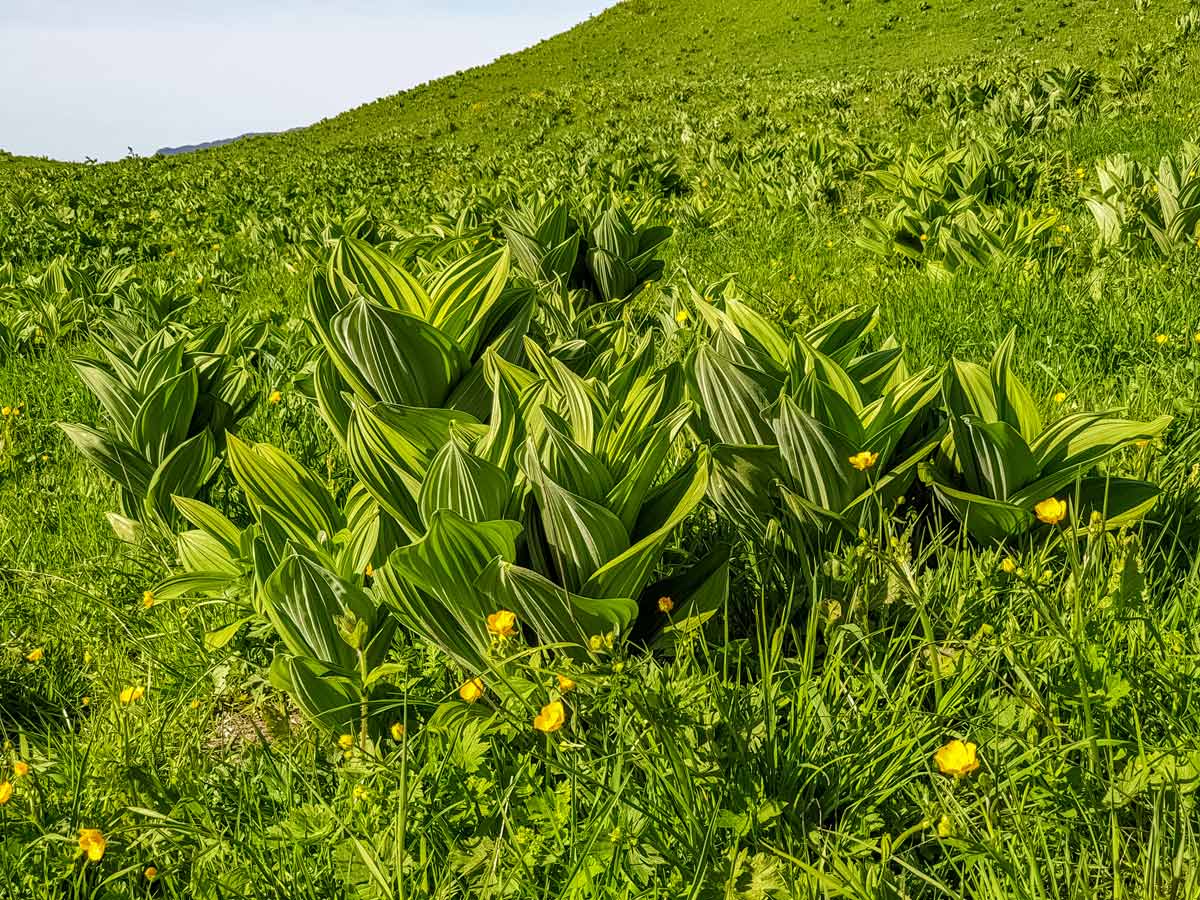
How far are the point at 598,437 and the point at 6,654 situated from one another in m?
1.81

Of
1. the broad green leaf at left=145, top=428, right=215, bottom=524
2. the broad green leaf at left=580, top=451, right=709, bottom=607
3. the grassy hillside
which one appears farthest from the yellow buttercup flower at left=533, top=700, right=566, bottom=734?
the broad green leaf at left=145, top=428, right=215, bottom=524

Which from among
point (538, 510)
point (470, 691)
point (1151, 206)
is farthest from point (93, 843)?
point (1151, 206)

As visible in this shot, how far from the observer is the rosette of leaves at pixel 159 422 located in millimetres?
2541

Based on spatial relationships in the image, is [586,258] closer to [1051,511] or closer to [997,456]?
[997,456]

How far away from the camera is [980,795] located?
1.50 metres

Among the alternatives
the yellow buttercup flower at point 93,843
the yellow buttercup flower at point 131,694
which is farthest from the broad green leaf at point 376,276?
the yellow buttercup flower at point 93,843

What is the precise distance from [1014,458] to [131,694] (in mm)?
2177

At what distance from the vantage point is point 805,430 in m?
1.99

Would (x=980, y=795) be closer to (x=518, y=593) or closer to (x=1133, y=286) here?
(x=518, y=593)

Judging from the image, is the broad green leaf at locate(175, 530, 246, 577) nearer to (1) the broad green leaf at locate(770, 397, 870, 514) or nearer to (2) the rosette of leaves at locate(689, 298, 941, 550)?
(2) the rosette of leaves at locate(689, 298, 941, 550)

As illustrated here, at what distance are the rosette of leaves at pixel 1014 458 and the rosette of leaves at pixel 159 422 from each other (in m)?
2.14

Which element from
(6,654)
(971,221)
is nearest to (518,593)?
(6,654)

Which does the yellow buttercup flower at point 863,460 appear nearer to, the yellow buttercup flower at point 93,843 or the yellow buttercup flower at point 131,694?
the yellow buttercup flower at point 93,843

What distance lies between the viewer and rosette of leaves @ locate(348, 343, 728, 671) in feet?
5.42
